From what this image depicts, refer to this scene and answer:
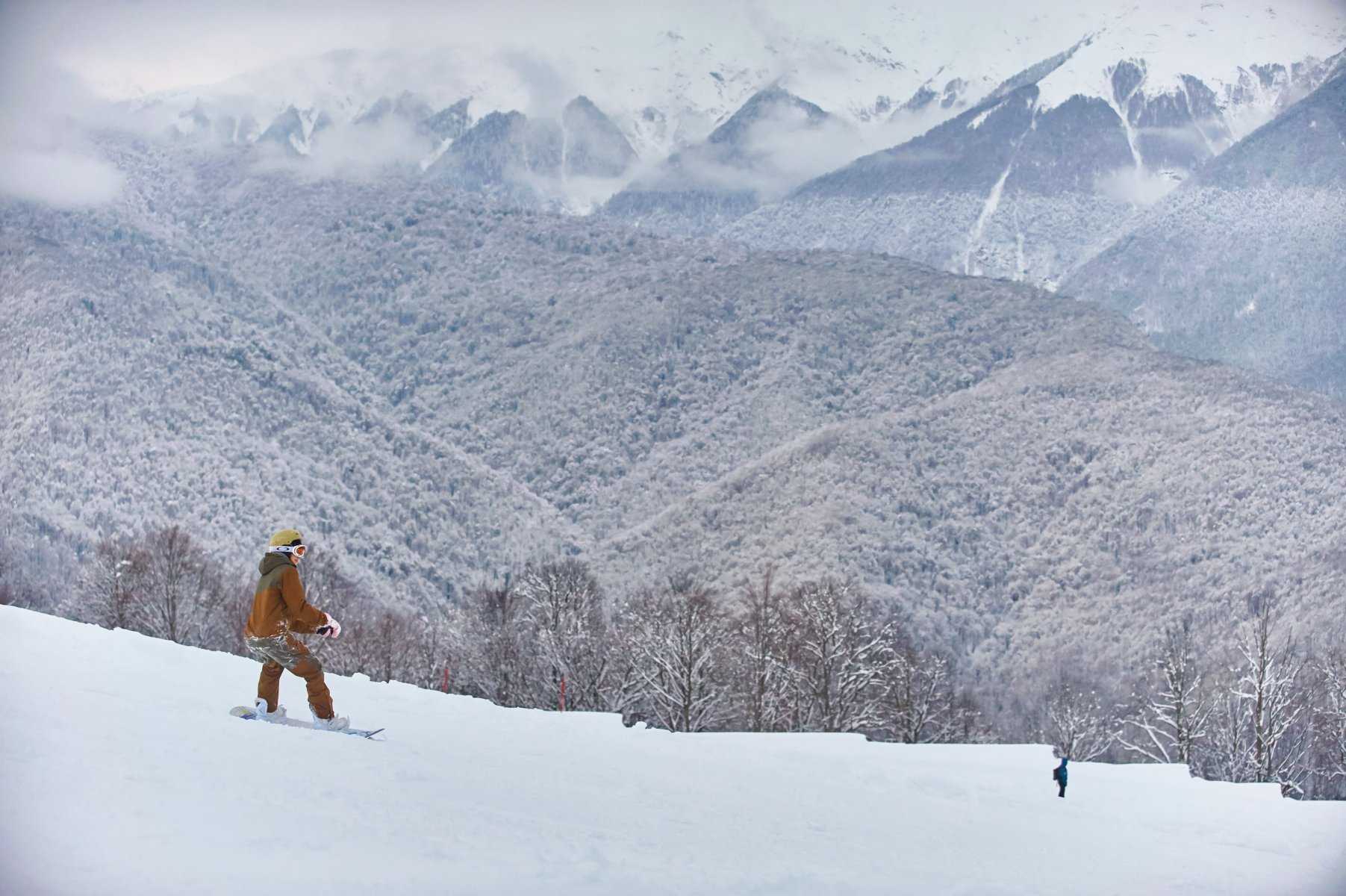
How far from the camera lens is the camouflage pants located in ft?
40.5

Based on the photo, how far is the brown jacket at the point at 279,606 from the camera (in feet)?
40.3

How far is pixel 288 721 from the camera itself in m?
12.9

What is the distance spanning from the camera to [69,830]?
8.09 metres

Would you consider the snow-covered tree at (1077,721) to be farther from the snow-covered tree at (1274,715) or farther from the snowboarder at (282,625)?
the snowboarder at (282,625)

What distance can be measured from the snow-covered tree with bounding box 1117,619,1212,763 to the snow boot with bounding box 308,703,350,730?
3517 cm

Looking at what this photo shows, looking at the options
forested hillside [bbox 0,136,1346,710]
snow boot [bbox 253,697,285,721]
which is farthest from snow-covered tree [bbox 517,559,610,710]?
forested hillside [bbox 0,136,1346,710]

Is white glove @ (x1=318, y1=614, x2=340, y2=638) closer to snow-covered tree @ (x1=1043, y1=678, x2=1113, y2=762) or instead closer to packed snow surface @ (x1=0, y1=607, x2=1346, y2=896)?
packed snow surface @ (x1=0, y1=607, x2=1346, y2=896)

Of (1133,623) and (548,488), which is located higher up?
(548,488)

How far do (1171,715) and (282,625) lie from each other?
2610 inches

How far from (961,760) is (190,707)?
912 cm

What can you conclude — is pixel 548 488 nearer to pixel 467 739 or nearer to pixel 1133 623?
pixel 1133 623

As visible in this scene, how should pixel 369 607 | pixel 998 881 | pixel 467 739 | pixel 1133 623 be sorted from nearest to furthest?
pixel 998 881 → pixel 467 739 → pixel 369 607 → pixel 1133 623

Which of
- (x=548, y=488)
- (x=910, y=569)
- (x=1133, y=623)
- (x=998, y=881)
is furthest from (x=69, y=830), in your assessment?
(x=548, y=488)

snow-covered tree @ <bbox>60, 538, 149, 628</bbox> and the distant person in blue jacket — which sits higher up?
snow-covered tree @ <bbox>60, 538, 149, 628</bbox>
